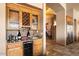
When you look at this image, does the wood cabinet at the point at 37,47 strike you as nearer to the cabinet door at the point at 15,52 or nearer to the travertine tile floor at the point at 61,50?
the travertine tile floor at the point at 61,50

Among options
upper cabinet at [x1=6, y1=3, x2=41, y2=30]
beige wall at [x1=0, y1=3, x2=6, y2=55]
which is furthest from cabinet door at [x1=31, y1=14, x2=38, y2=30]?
beige wall at [x1=0, y1=3, x2=6, y2=55]

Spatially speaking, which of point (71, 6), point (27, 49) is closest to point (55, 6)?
point (71, 6)

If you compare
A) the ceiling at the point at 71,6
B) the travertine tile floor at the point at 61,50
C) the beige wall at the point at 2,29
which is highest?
the ceiling at the point at 71,6

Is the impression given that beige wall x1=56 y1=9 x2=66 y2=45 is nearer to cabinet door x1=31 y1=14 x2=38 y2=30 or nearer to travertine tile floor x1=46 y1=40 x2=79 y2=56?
travertine tile floor x1=46 y1=40 x2=79 y2=56

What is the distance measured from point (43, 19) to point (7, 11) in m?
0.54

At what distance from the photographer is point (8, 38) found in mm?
1744

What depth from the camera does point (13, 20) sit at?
5.75ft

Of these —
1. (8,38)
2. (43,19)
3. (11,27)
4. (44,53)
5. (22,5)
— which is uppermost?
(22,5)

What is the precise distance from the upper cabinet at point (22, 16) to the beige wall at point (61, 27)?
0.30m

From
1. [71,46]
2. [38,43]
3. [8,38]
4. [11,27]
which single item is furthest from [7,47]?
[71,46]

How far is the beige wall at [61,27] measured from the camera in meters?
1.95

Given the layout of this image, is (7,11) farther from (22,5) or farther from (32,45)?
(32,45)

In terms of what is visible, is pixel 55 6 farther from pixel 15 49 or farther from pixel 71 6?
pixel 15 49

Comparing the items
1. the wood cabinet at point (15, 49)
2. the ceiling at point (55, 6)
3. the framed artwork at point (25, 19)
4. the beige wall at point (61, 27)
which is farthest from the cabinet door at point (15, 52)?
the ceiling at point (55, 6)
